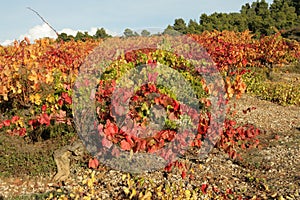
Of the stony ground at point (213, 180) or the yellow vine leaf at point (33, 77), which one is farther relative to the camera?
the yellow vine leaf at point (33, 77)

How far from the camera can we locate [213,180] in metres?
5.08

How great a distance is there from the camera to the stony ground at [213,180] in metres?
4.61

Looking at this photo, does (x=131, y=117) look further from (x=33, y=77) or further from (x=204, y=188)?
(x=33, y=77)

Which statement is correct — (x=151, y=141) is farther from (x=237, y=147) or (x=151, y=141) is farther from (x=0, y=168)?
(x=237, y=147)

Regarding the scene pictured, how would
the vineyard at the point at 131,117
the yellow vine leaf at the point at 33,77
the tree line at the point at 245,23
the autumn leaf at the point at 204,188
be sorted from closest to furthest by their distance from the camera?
the vineyard at the point at 131,117, the autumn leaf at the point at 204,188, the yellow vine leaf at the point at 33,77, the tree line at the point at 245,23

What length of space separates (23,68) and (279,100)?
7.33 meters

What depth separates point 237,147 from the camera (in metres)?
6.59

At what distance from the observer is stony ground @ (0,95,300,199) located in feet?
15.1

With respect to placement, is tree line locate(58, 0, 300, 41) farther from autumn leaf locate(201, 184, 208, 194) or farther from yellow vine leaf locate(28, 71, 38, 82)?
autumn leaf locate(201, 184, 208, 194)

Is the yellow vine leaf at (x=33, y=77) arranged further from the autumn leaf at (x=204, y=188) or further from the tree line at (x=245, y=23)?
the tree line at (x=245, y=23)

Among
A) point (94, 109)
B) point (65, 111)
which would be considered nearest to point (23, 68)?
point (65, 111)

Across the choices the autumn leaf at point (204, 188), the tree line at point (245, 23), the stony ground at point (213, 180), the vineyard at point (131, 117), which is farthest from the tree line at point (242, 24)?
the autumn leaf at point (204, 188)

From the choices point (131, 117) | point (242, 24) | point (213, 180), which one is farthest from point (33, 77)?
point (242, 24)

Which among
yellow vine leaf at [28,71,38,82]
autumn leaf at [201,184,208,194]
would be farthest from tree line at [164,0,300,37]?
autumn leaf at [201,184,208,194]
